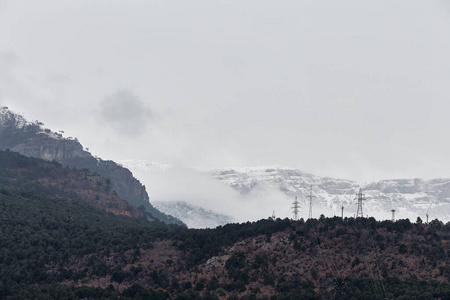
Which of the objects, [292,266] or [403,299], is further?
[292,266]

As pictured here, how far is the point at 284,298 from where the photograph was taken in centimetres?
16988

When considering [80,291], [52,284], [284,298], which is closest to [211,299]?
[284,298]

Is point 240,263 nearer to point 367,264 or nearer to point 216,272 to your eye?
point 216,272

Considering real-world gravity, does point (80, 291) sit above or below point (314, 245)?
below

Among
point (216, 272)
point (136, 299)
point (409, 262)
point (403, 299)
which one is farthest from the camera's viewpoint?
point (216, 272)

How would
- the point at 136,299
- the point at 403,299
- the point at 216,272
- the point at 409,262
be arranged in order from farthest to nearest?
the point at 216,272 < the point at 409,262 < the point at 136,299 < the point at 403,299

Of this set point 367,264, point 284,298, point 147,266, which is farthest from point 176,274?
point 367,264

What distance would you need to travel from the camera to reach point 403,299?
157 meters

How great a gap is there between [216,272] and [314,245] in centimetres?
2809

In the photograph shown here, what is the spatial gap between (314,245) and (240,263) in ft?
69.2

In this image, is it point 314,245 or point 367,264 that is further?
point 314,245

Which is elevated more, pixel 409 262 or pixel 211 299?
pixel 409 262

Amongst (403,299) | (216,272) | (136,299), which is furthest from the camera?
(216,272)

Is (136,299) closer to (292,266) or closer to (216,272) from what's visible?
(216,272)
